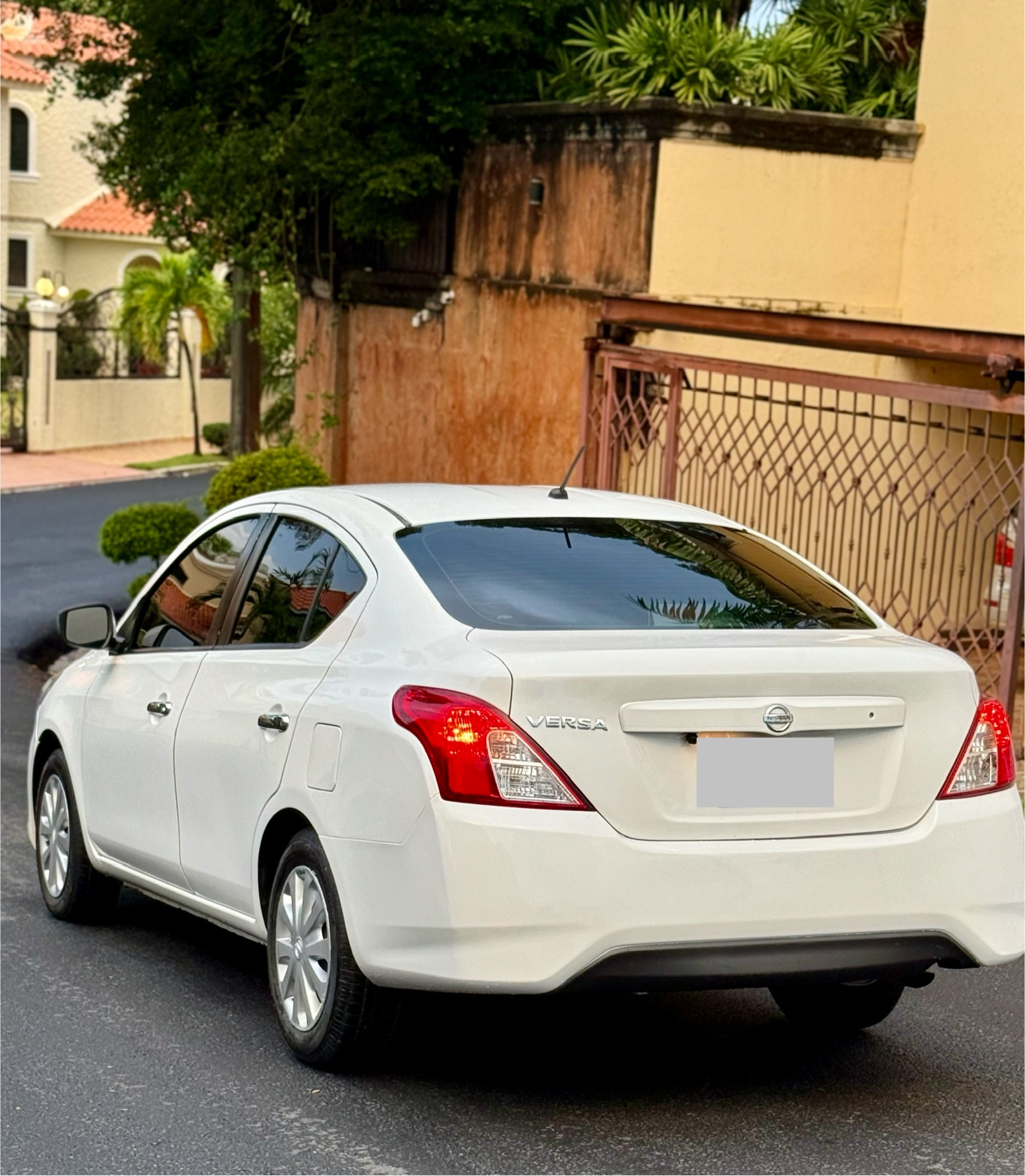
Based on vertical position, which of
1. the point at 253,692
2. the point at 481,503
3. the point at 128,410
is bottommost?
the point at 128,410

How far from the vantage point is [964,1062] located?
5484 mm

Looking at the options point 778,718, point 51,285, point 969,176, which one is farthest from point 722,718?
point 51,285

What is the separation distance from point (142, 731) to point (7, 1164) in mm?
2037

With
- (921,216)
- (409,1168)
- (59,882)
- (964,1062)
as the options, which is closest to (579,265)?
(921,216)

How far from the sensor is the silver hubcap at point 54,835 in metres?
7.01

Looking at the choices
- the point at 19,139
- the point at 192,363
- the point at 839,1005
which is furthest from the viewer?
the point at 19,139

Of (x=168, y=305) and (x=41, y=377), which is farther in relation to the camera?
(x=168, y=305)

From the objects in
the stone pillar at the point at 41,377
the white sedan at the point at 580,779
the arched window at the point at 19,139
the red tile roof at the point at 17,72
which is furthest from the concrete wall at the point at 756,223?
the arched window at the point at 19,139

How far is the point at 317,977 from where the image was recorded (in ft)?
16.4

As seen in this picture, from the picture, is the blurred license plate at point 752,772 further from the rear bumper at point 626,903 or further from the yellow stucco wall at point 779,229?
the yellow stucco wall at point 779,229

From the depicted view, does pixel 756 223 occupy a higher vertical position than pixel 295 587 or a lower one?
higher

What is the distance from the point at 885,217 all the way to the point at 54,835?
33.8 ft

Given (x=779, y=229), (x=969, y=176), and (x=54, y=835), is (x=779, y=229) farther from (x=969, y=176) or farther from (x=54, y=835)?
(x=54, y=835)

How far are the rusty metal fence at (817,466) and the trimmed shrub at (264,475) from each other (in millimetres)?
4333
